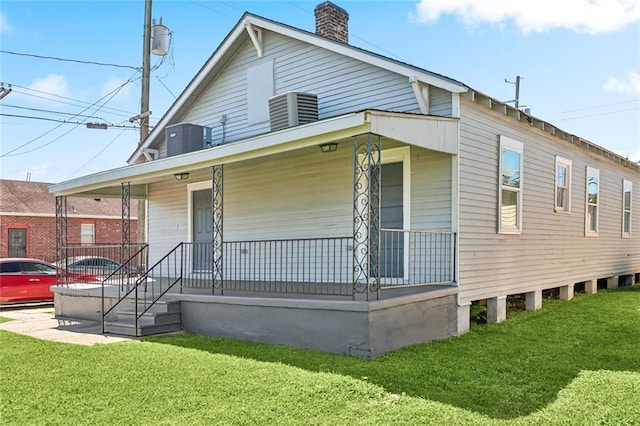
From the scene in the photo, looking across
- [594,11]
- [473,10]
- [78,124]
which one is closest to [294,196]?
[473,10]

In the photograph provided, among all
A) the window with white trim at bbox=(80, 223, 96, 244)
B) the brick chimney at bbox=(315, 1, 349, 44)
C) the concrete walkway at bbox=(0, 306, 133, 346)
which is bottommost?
the concrete walkway at bbox=(0, 306, 133, 346)

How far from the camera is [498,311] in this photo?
898 centimetres

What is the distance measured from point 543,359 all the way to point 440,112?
3941 mm

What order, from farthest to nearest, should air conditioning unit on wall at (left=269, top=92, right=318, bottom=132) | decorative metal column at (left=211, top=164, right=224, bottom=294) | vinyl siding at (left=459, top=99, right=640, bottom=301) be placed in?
1. air conditioning unit on wall at (left=269, top=92, right=318, bottom=132)
2. decorative metal column at (left=211, top=164, right=224, bottom=294)
3. vinyl siding at (left=459, top=99, right=640, bottom=301)

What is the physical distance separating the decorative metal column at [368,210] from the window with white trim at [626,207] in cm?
1008

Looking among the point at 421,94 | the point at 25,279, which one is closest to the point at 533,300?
the point at 421,94

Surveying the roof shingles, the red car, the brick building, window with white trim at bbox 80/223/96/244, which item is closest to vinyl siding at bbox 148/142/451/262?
the red car

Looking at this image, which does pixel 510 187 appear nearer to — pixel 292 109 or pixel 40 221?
pixel 292 109

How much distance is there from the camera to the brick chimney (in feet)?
35.3

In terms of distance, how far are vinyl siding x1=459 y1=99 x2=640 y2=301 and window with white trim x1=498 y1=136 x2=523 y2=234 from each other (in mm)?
154

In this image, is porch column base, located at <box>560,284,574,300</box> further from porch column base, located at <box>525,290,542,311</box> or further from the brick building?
the brick building

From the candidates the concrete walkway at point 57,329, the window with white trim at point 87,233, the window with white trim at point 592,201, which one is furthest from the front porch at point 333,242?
the window with white trim at point 87,233

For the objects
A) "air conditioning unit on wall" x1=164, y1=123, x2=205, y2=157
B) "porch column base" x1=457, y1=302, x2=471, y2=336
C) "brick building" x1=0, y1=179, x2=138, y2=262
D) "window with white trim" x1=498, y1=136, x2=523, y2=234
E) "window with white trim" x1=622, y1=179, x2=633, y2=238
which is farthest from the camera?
"brick building" x1=0, y1=179, x2=138, y2=262

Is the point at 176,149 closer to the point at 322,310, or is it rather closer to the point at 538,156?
the point at 322,310
